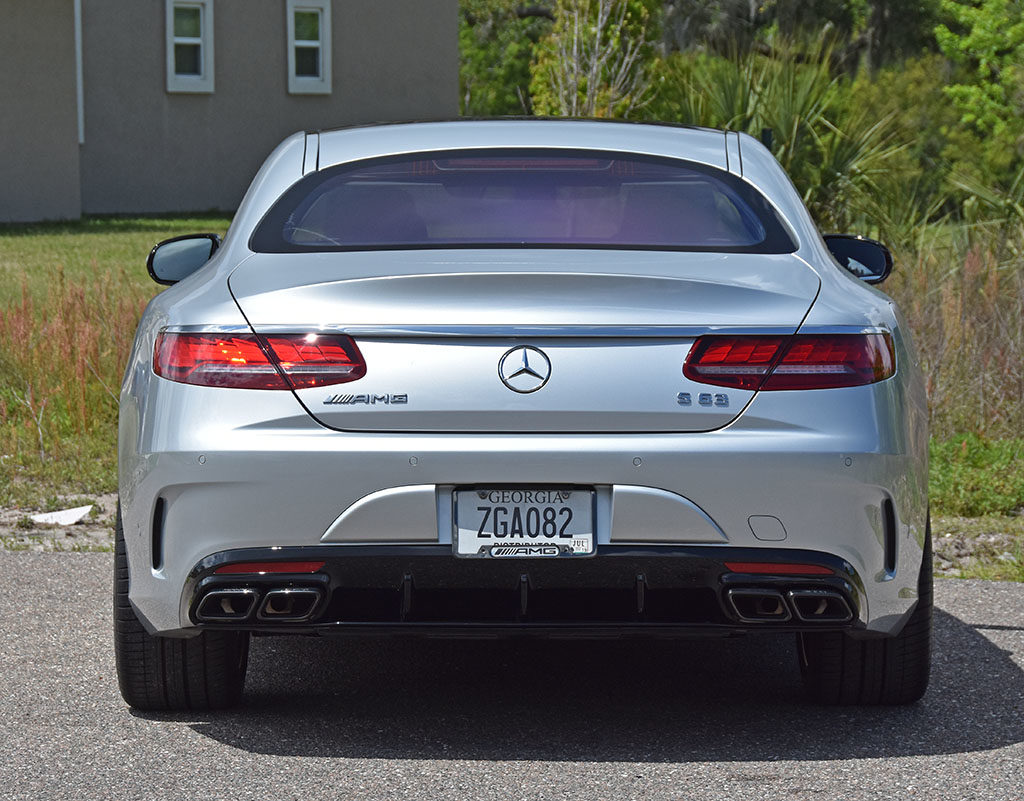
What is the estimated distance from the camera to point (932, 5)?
158 ft

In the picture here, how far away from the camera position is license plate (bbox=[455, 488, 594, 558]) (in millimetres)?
3867

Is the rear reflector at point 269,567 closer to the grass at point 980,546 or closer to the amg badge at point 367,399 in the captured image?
the amg badge at point 367,399

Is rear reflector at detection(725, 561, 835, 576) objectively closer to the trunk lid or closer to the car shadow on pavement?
the trunk lid

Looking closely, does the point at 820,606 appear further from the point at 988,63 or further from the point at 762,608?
the point at 988,63

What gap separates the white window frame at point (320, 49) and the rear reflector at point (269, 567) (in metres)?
24.0

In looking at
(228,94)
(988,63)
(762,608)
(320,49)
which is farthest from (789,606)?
(988,63)

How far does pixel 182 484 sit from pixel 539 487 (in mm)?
818

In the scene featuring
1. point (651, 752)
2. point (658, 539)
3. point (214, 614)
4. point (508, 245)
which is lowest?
point (651, 752)

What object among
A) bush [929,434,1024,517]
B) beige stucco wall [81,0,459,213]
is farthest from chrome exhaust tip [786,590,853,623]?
beige stucco wall [81,0,459,213]

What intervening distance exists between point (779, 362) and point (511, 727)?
3.95 ft

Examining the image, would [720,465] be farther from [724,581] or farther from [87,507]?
[87,507]

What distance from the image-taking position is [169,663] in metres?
4.39

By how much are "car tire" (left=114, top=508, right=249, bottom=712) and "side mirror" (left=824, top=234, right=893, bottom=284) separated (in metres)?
2.20

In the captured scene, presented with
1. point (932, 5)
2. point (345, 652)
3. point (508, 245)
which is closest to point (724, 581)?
point (508, 245)
